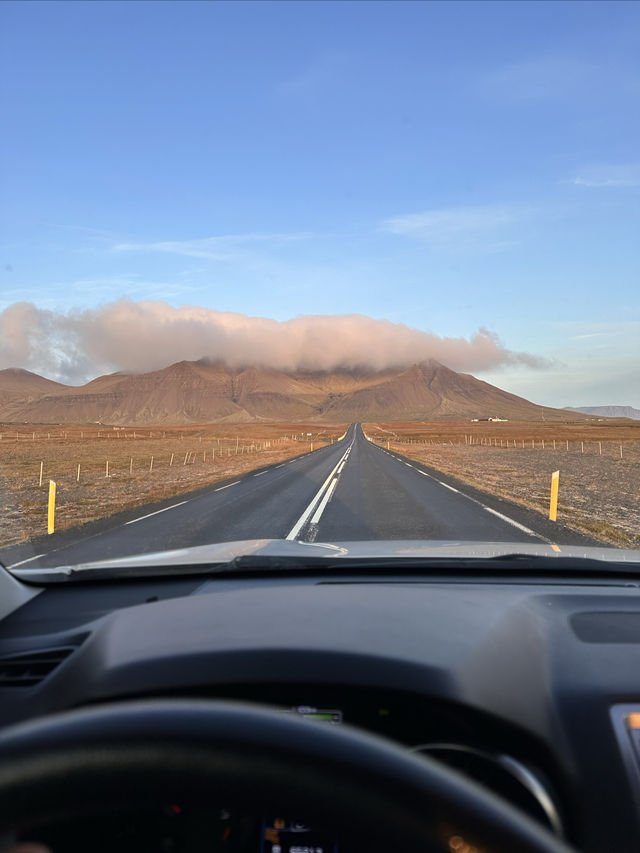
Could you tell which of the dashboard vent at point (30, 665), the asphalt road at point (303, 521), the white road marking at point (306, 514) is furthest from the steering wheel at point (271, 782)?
the white road marking at point (306, 514)

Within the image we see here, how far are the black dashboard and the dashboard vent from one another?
0.03 m

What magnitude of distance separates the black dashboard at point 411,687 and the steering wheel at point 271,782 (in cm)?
38

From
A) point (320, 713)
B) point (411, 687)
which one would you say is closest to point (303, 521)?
point (320, 713)

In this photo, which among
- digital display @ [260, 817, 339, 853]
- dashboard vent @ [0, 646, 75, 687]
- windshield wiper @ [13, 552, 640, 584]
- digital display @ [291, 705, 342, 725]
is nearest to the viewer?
digital display @ [260, 817, 339, 853]

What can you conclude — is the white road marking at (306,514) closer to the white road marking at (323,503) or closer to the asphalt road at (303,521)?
the asphalt road at (303,521)

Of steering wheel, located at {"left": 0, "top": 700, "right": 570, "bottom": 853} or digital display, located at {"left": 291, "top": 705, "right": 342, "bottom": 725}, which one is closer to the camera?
steering wheel, located at {"left": 0, "top": 700, "right": 570, "bottom": 853}

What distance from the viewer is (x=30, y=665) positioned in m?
2.50

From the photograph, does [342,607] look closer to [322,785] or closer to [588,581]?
[322,785]

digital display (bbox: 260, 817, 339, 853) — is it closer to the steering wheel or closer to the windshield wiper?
the steering wheel

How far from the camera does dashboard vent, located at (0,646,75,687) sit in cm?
241

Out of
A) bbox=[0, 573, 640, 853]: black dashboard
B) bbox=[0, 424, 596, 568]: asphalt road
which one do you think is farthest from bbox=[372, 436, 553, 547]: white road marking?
bbox=[0, 573, 640, 853]: black dashboard

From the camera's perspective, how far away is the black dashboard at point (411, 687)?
1.61m

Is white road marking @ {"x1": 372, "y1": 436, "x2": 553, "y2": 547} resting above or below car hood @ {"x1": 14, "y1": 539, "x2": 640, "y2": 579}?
below

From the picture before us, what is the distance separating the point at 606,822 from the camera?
5.26 feet
